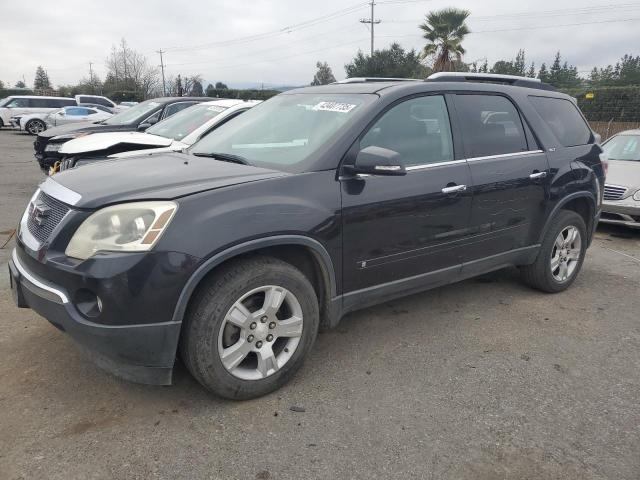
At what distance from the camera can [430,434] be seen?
2.67 meters

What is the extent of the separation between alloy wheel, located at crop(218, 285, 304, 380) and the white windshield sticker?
1.32 metres

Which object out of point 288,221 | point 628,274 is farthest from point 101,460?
point 628,274

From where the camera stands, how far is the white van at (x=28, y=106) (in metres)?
26.0

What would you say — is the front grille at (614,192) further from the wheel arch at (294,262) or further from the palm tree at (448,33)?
the palm tree at (448,33)

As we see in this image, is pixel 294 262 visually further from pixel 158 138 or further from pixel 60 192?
pixel 158 138

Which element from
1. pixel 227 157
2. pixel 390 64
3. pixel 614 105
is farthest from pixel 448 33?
pixel 227 157

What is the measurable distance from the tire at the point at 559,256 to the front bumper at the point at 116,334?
331 cm

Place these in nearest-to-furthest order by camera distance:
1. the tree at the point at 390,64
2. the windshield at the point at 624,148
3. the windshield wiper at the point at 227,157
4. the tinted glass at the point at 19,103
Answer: the windshield wiper at the point at 227,157, the windshield at the point at 624,148, the tinted glass at the point at 19,103, the tree at the point at 390,64

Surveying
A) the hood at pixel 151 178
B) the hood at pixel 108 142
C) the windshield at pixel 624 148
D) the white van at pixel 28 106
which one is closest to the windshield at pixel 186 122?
the hood at pixel 108 142

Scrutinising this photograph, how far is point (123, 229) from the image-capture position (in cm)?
253

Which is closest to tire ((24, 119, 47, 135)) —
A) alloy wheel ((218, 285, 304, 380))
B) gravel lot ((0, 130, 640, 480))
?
gravel lot ((0, 130, 640, 480))

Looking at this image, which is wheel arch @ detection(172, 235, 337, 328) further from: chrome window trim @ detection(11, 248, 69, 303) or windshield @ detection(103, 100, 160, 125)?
windshield @ detection(103, 100, 160, 125)

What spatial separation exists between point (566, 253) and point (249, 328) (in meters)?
3.34

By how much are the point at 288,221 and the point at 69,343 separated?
182 centimetres
